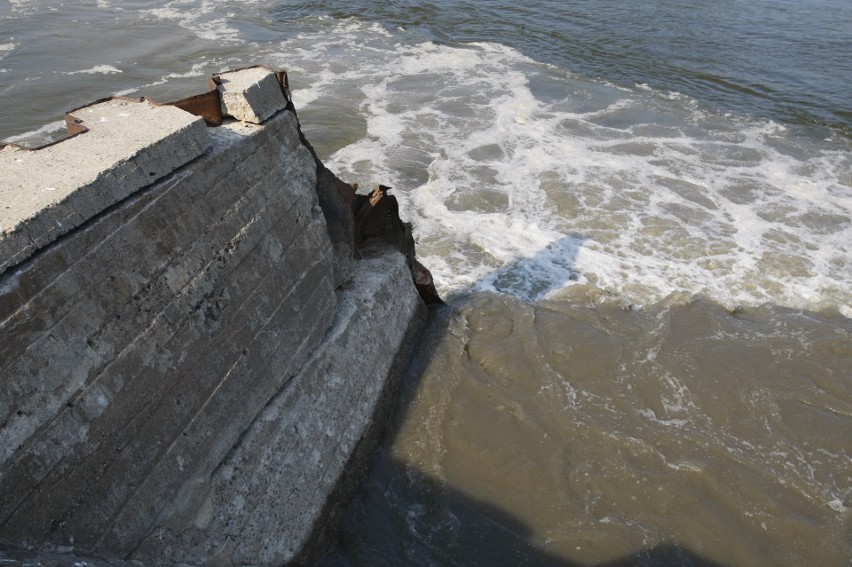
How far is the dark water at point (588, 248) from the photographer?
14.9 ft

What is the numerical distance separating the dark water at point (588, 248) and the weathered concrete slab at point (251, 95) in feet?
8.29

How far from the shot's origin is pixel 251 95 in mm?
4223

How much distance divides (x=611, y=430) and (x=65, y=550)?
391 centimetres

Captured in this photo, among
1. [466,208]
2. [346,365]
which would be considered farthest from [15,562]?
[466,208]

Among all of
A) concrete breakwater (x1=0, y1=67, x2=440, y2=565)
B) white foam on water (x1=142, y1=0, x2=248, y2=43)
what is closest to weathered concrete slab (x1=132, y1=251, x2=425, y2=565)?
concrete breakwater (x1=0, y1=67, x2=440, y2=565)

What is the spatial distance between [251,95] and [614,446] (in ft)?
12.3

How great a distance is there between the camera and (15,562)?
241cm

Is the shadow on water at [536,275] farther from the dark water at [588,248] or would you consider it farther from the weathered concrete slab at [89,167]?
the weathered concrete slab at [89,167]

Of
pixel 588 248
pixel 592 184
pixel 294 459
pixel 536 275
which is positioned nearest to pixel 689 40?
pixel 592 184

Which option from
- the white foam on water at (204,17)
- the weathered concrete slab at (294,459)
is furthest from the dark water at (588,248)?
the weathered concrete slab at (294,459)

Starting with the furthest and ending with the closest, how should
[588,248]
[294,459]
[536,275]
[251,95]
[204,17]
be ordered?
1. [204,17]
2. [588,248]
3. [536,275]
4. [251,95]
5. [294,459]

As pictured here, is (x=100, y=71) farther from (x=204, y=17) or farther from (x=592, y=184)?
(x=592, y=184)

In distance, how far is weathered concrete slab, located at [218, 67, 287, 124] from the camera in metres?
4.21

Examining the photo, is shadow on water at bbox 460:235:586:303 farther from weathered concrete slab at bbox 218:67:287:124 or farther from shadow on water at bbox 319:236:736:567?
weathered concrete slab at bbox 218:67:287:124
